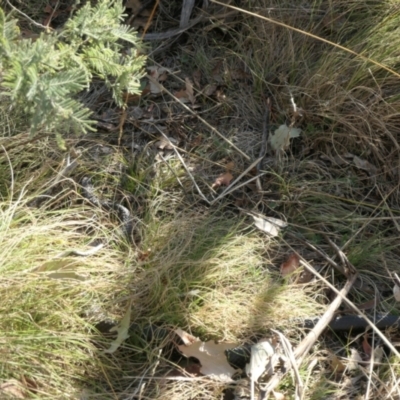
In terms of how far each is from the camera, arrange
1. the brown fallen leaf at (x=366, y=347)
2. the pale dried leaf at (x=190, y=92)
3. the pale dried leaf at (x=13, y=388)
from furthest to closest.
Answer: the pale dried leaf at (x=190, y=92)
the brown fallen leaf at (x=366, y=347)
the pale dried leaf at (x=13, y=388)

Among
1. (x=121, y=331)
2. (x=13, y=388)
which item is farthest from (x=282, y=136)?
(x=13, y=388)

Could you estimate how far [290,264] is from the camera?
2.78 m

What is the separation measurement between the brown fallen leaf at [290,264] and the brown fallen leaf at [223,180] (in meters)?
0.51

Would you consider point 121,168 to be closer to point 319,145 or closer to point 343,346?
point 319,145

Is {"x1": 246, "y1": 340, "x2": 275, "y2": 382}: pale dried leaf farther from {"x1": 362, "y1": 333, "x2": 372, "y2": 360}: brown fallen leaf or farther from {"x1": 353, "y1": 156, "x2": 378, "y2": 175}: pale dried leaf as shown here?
{"x1": 353, "y1": 156, "x2": 378, "y2": 175}: pale dried leaf

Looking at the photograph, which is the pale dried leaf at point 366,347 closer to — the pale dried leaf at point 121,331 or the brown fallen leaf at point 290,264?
the brown fallen leaf at point 290,264

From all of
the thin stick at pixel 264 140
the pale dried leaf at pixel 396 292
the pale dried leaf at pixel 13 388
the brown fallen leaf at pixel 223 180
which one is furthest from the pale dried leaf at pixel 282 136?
the pale dried leaf at pixel 13 388

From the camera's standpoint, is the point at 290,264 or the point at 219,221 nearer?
the point at 290,264

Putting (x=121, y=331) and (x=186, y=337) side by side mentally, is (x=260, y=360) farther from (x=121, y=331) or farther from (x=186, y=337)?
(x=121, y=331)

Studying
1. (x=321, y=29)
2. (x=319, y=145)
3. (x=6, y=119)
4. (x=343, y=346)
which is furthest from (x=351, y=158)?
(x=6, y=119)

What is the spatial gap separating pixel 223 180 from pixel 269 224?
0.35 metres

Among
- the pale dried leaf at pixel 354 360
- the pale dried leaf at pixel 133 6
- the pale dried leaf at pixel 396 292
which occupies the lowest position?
the pale dried leaf at pixel 354 360

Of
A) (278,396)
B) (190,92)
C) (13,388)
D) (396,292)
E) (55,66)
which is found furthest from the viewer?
(190,92)

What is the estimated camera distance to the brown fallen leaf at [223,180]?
3.08m
